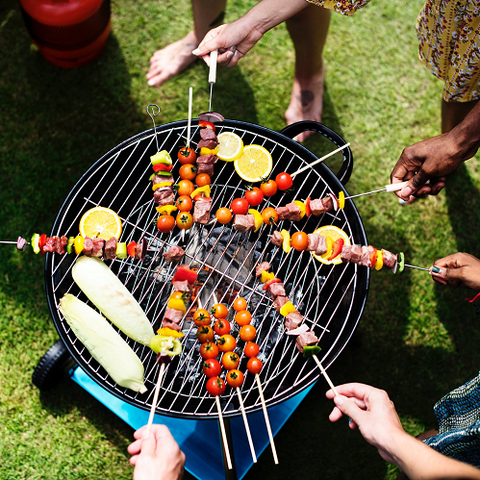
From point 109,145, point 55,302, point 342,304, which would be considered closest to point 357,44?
point 109,145

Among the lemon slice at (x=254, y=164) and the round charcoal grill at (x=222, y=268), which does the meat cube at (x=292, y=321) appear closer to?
the round charcoal grill at (x=222, y=268)

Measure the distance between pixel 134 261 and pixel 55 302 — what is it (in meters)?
0.67

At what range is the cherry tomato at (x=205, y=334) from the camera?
2893 mm

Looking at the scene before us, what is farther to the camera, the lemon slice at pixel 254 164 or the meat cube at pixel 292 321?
the lemon slice at pixel 254 164

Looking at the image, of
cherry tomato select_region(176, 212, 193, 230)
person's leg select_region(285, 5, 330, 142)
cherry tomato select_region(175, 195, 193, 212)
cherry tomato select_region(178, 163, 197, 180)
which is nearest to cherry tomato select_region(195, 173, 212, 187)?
cherry tomato select_region(178, 163, 197, 180)

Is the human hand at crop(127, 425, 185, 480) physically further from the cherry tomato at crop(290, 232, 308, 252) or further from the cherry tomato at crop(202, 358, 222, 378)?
the cherry tomato at crop(290, 232, 308, 252)

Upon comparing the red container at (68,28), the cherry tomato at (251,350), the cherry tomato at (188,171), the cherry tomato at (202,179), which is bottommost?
the cherry tomato at (251,350)

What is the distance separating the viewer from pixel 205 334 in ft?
9.66

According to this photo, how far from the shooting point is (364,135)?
4742 millimetres

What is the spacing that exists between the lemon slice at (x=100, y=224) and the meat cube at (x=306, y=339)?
4.59 feet

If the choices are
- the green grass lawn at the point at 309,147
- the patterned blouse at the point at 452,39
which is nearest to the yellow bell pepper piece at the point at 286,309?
the green grass lawn at the point at 309,147

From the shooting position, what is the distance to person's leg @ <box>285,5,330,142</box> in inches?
149

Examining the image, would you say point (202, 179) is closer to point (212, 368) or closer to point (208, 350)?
point (208, 350)

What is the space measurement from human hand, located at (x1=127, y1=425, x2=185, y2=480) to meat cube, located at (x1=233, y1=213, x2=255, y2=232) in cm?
135
